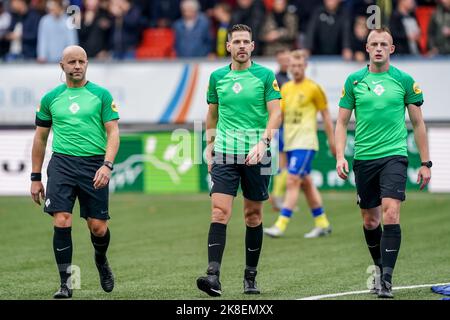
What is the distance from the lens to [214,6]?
24.8 metres

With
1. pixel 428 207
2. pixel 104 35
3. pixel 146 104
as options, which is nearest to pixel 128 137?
pixel 146 104

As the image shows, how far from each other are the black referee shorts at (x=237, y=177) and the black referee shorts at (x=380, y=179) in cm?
91

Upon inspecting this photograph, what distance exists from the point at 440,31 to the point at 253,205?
12.1m

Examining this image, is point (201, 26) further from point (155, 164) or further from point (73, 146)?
point (73, 146)

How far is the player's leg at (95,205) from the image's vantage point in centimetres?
1108

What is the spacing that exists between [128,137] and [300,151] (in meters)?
6.23

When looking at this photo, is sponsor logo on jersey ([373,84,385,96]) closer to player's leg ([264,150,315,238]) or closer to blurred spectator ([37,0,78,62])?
player's leg ([264,150,315,238])

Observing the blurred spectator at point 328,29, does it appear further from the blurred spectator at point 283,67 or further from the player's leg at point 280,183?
the blurred spectator at point 283,67

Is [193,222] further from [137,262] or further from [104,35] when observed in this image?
[104,35]

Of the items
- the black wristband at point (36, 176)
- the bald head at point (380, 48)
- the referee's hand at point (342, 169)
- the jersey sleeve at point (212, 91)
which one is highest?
the bald head at point (380, 48)

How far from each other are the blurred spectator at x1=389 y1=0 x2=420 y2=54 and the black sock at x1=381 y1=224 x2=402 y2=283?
1179cm

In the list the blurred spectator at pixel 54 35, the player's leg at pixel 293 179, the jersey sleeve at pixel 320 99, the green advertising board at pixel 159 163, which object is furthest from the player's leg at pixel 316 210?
the blurred spectator at pixel 54 35

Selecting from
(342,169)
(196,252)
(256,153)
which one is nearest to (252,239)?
(256,153)

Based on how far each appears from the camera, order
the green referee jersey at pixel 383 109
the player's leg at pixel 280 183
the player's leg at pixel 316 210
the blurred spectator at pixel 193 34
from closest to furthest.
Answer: the green referee jersey at pixel 383 109 < the player's leg at pixel 316 210 < the player's leg at pixel 280 183 < the blurred spectator at pixel 193 34
